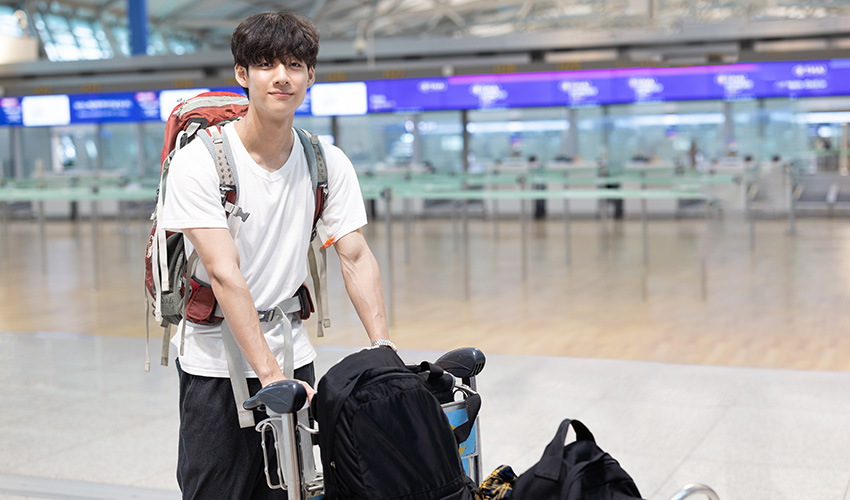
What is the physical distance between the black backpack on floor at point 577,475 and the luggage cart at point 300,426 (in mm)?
218

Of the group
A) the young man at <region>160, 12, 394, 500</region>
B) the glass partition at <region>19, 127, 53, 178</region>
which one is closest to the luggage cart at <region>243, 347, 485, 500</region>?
the young man at <region>160, 12, 394, 500</region>

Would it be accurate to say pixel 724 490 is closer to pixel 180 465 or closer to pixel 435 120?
pixel 180 465

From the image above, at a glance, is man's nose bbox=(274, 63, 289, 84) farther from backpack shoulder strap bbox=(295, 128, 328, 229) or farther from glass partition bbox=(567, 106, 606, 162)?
glass partition bbox=(567, 106, 606, 162)

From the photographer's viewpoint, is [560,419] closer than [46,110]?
Yes

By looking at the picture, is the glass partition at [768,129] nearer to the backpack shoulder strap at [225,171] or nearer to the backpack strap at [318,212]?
the backpack strap at [318,212]

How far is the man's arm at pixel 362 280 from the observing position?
1.86 meters

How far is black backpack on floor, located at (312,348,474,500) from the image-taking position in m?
1.47

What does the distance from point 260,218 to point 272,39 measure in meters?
0.34

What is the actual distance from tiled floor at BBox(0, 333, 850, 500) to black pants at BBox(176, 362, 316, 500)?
3.93 ft

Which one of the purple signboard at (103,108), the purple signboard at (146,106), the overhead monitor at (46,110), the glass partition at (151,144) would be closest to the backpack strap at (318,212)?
the purple signboard at (146,106)

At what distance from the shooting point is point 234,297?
65.8 inches

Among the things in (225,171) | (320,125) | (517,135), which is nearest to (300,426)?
(225,171)

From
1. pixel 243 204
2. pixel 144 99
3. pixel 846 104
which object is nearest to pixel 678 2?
pixel 846 104

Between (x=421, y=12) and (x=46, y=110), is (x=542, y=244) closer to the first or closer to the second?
(x=46, y=110)
